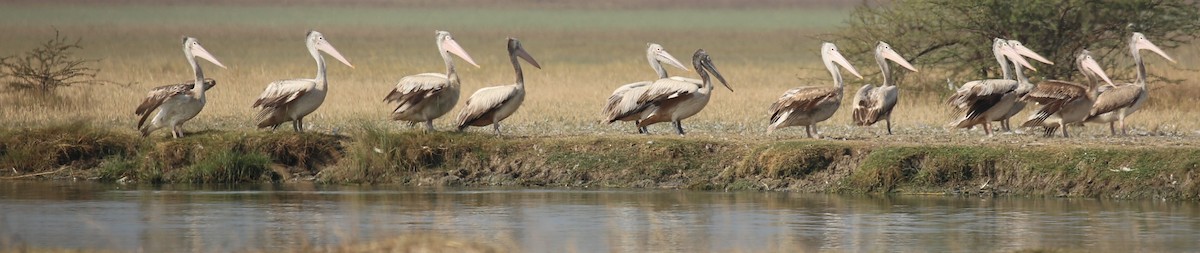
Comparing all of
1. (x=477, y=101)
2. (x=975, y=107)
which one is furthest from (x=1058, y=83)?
(x=477, y=101)

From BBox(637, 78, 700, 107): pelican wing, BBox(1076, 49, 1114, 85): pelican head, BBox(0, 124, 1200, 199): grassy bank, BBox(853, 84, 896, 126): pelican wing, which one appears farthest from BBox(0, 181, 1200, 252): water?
BBox(1076, 49, 1114, 85): pelican head

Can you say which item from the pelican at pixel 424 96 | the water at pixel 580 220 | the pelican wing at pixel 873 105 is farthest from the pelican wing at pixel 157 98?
the pelican wing at pixel 873 105

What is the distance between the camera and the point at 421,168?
622 inches

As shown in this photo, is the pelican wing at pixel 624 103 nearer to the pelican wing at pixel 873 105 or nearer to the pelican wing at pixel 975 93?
the pelican wing at pixel 873 105

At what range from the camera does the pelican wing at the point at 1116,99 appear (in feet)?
56.1

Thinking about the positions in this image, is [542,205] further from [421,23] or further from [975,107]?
[421,23]

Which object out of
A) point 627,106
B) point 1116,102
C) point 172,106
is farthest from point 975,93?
point 172,106

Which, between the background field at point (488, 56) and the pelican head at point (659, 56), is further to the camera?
the background field at point (488, 56)

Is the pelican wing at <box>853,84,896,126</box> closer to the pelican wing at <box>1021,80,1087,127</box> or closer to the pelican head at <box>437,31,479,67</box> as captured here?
the pelican wing at <box>1021,80,1087,127</box>

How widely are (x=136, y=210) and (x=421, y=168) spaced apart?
125 inches

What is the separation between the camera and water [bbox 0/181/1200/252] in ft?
36.3

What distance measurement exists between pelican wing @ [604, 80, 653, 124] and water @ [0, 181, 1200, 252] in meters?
1.79

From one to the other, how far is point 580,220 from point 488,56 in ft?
129

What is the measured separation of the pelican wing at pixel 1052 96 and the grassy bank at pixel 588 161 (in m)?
1.81
